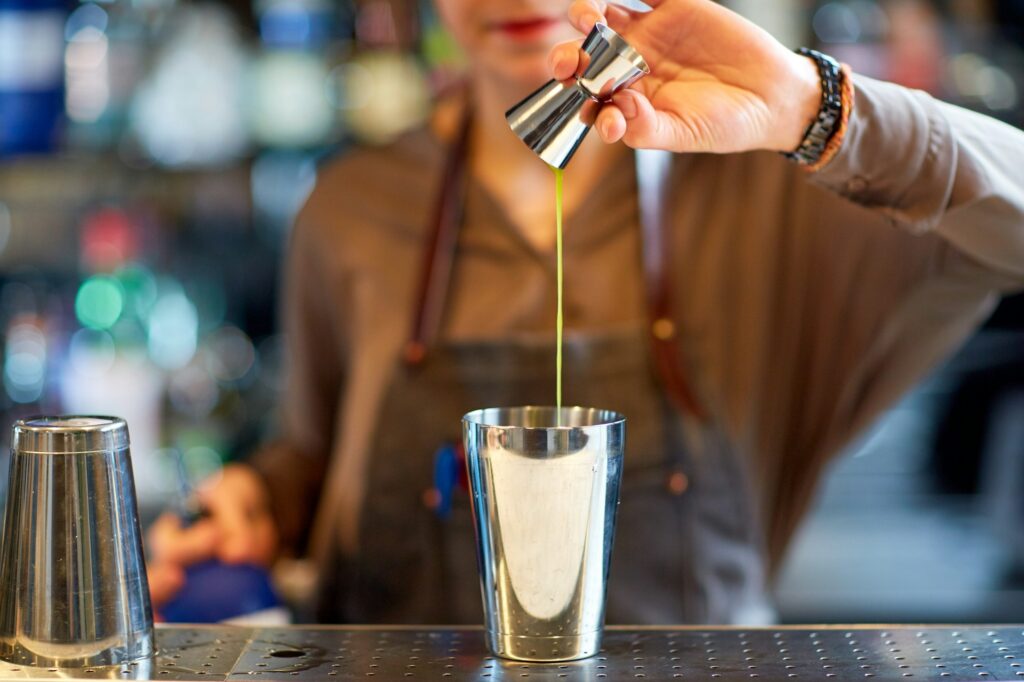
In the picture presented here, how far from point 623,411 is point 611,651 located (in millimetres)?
563

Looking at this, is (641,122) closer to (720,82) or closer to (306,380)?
(720,82)

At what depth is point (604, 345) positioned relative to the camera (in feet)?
5.17

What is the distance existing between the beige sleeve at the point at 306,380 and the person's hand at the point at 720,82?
30.1 inches

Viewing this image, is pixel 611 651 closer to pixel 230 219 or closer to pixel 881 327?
pixel 881 327

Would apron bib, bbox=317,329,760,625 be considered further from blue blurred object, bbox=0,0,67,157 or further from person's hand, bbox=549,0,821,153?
blue blurred object, bbox=0,0,67,157

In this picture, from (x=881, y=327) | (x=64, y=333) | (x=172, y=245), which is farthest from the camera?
(x=172, y=245)

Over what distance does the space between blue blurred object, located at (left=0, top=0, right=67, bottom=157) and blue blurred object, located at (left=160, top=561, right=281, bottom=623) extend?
1.57 metres

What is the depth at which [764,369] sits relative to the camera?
5.32ft

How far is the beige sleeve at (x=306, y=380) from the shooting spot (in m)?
1.75

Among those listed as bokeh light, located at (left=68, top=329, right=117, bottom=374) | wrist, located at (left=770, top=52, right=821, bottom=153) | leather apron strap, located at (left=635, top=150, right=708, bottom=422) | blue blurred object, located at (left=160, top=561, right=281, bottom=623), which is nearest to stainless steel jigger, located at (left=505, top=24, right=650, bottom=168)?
wrist, located at (left=770, top=52, right=821, bottom=153)

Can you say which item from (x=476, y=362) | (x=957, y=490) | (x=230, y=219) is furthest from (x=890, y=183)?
(x=230, y=219)

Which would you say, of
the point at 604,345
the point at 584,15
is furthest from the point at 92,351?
the point at 584,15

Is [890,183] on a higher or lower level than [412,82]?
lower

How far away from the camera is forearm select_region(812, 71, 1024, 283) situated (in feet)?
3.63
